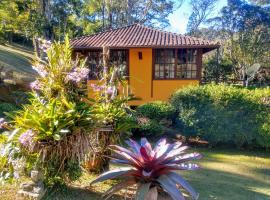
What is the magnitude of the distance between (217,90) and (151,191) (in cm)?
591

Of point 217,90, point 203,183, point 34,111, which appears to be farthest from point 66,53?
point 217,90

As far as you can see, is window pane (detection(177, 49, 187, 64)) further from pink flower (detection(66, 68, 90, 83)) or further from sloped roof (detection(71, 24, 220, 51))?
pink flower (detection(66, 68, 90, 83))

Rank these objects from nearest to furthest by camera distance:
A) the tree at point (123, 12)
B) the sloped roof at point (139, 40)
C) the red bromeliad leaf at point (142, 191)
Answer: the red bromeliad leaf at point (142, 191)
the sloped roof at point (139, 40)
the tree at point (123, 12)

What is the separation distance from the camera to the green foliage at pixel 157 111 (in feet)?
34.1

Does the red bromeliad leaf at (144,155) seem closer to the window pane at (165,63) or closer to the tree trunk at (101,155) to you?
the tree trunk at (101,155)

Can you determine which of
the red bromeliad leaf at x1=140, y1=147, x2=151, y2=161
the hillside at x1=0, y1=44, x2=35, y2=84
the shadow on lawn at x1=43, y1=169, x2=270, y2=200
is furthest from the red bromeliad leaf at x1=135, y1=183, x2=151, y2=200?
the hillside at x1=0, y1=44, x2=35, y2=84

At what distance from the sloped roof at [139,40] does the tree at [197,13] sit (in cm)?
2613

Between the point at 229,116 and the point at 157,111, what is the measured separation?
2.41 metres

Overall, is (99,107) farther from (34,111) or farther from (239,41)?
(239,41)

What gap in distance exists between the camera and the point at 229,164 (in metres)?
7.89

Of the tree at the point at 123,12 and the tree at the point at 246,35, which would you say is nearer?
the tree at the point at 246,35

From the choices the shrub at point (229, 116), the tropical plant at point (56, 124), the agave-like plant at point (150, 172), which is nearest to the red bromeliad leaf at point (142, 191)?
the agave-like plant at point (150, 172)

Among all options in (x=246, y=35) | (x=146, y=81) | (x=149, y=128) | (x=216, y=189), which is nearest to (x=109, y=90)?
(x=216, y=189)

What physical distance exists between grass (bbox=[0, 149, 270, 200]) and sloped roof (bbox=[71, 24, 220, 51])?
6.29m
